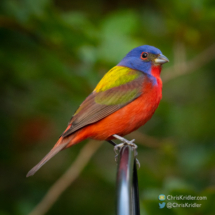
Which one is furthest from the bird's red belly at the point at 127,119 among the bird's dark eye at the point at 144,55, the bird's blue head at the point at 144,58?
the bird's dark eye at the point at 144,55

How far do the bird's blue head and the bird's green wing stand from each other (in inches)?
5.2

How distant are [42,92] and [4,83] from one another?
492mm

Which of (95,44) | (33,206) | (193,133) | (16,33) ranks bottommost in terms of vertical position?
(33,206)

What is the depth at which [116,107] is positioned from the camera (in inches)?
143

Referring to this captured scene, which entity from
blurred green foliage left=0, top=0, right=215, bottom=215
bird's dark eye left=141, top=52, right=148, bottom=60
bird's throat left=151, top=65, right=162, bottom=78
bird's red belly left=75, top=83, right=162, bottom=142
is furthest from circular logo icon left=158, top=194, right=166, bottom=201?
bird's dark eye left=141, top=52, right=148, bottom=60

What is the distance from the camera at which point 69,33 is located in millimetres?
3689

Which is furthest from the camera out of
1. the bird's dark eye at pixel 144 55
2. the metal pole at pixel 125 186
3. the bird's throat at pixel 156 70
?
the bird's dark eye at pixel 144 55

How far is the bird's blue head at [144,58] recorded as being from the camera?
3.99 m

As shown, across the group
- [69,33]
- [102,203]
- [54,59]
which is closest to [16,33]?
[54,59]

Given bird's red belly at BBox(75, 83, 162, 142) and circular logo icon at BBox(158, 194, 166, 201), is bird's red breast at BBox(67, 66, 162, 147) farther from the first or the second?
circular logo icon at BBox(158, 194, 166, 201)

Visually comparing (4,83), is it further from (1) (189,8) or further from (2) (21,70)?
(1) (189,8)

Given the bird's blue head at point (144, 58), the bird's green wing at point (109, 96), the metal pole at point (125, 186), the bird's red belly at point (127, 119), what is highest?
the bird's blue head at point (144, 58)

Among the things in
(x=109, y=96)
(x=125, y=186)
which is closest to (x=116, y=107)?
(x=109, y=96)

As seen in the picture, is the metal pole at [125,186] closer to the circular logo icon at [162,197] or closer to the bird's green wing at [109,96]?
the circular logo icon at [162,197]
